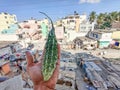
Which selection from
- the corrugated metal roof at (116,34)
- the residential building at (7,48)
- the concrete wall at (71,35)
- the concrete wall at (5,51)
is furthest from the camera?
the concrete wall at (71,35)

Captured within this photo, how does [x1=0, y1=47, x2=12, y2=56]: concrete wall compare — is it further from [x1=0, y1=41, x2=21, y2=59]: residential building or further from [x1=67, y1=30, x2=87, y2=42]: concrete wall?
Answer: [x1=67, y1=30, x2=87, y2=42]: concrete wall

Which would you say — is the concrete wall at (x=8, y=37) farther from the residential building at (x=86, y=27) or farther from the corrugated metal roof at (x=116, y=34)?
the corrugated metal roof at (x=116, y=34)

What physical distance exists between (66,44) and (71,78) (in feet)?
68.7

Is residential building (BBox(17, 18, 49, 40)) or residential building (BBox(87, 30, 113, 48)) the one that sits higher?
residential building (BBox(17, 18, 49, 40))

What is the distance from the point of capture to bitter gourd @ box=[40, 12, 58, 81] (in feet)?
9.06

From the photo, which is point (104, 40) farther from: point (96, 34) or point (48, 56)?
point (48, 56)

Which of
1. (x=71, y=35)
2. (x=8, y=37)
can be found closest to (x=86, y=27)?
(x=71, y=35)

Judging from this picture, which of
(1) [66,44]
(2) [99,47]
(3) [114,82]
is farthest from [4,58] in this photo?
(2) [99,47]

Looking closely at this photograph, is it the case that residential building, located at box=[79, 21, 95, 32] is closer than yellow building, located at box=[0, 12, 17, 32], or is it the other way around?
residential building, located at box=[79, 21, 95, 32]

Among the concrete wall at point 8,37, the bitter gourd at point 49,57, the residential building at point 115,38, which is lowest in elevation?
the residential building at point 115,38

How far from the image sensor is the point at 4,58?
2492cm

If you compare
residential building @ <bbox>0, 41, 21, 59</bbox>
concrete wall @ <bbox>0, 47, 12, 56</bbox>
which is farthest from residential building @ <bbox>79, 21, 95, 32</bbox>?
concrete wall @ <bbox>0, 47, 12, 56</bbox>

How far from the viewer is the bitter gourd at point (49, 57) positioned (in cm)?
276

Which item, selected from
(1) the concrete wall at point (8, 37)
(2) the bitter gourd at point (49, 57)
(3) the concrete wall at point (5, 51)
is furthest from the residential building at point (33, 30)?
(2) the bitter gourd at point (49, 57)
